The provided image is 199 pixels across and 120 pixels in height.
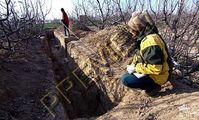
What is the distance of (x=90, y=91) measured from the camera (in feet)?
31.9

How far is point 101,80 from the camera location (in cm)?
893

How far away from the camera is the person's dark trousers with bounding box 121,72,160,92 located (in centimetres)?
573

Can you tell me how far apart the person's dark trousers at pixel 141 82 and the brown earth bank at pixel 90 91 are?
22cm

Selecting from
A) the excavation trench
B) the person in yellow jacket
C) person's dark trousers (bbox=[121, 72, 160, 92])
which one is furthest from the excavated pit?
the person in yellow jacket

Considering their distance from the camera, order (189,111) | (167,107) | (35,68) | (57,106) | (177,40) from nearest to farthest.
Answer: (189,111), (167,107), (57,106), (177,40), (35,68)

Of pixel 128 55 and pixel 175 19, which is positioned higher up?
pixel 175 19

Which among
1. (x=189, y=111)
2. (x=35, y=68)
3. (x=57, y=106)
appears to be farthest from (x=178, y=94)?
(x=35, y=68)

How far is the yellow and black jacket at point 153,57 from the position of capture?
5289 millimetres

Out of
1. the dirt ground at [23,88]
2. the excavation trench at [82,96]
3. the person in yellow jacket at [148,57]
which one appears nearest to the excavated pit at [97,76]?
the excavation trench at [82,96]

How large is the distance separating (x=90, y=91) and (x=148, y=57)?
182 inches

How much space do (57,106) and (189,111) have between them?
3652mm

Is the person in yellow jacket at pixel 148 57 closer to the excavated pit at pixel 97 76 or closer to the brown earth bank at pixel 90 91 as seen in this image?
the brown earth bank at pixel 90 91

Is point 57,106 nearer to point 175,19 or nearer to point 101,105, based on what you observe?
point 101,105

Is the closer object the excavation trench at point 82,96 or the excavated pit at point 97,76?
the excavated pit at point 97,76
